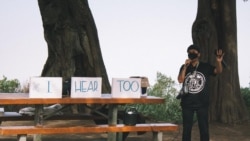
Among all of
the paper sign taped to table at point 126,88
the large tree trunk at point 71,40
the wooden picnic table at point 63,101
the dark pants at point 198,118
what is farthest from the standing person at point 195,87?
the large tree trunk at point 71,40

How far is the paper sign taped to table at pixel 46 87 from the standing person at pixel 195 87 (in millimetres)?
1732

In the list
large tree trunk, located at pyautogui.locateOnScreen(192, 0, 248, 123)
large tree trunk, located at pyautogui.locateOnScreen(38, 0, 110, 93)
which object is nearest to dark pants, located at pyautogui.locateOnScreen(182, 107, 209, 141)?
large tree trunk, located at pyautogui.locateOnScreen(192, 0, 248, 123)

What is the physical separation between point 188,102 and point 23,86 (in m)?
10.8

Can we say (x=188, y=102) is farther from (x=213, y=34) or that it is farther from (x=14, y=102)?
(x=213, y=34)

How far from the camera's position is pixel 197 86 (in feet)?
21.8

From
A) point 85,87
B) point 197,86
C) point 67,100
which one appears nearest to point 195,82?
point 197,86

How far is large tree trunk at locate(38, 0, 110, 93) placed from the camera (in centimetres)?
1264

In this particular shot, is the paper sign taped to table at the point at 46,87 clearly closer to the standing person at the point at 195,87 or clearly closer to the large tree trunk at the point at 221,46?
the standing person at the point at 195,87

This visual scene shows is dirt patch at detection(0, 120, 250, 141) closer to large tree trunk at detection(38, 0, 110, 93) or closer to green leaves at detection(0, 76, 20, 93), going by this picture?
large tree trunk at detection(38, 0, 110, 93)

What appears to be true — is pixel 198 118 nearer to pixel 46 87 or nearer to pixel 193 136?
pixel 46 87

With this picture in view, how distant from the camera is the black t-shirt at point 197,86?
21.7 feet

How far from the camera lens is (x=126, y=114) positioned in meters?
6.51

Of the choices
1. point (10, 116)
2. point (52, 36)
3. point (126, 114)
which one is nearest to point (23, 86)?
point (52, 36)

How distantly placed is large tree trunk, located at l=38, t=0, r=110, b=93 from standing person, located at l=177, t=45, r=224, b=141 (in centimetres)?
600
